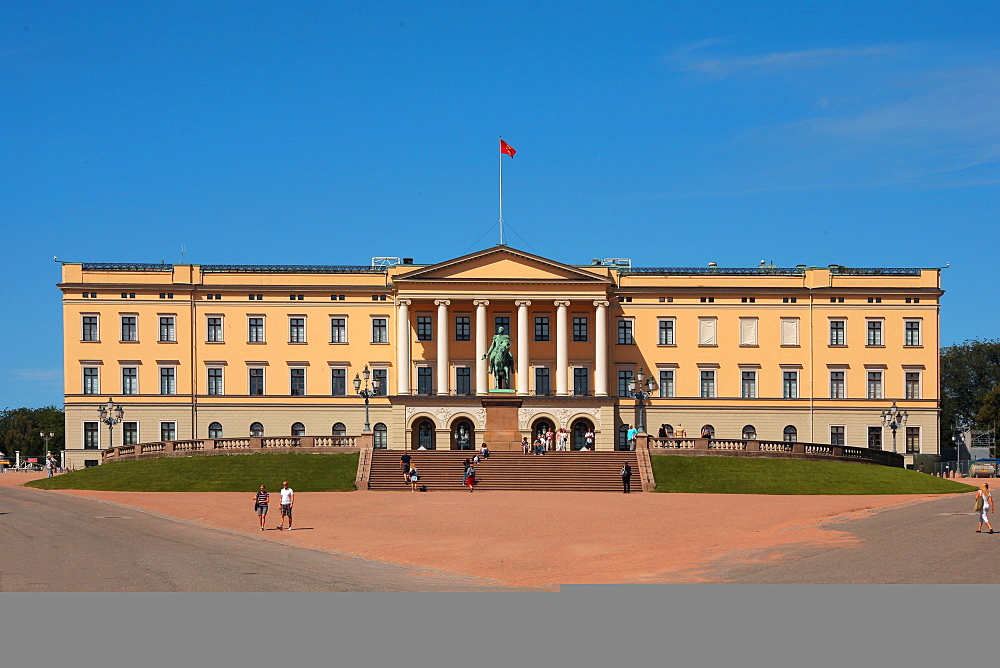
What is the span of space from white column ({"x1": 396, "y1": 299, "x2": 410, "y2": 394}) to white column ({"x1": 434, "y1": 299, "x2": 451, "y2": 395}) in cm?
223

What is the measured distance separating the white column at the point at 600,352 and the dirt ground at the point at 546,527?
26.7m

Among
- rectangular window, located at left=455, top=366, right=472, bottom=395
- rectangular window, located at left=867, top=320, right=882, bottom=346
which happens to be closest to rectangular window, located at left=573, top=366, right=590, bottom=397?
rectangular window, located at left=455, top=366, right=472, bottom=395

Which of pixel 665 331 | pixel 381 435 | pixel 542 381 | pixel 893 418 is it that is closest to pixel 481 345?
pixel 542 381

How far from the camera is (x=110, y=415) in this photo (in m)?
84.5

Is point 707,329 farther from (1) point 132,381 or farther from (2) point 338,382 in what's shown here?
(1) point 132,381

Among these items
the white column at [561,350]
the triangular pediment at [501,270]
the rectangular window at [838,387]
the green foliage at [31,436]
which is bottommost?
the green foliage at [31,436]

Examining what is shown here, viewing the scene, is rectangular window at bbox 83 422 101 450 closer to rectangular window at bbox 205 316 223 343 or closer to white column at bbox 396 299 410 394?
rectangular window at bbox 205 316 223 343

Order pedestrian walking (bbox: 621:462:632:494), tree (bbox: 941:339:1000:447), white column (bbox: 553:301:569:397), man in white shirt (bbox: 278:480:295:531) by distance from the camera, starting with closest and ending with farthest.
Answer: man in white shirt (bbox: 278:480:295:531) < pedestrian walking (bbox: 621:462:632:494) < white column (bbox: 553:301:569:397) < tree (bbox: 941:339:1000:447)

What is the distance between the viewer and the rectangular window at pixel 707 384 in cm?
8907

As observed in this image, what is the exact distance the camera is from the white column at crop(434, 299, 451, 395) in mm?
84375

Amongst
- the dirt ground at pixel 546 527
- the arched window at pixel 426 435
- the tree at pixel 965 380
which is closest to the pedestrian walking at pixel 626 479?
the dirt ground at pixel 546 527

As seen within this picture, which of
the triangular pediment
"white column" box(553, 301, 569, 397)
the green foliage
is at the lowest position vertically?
the green foliage

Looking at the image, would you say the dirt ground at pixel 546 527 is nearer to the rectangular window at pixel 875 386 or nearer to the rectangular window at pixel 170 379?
the rectangular window at pixel 170 379

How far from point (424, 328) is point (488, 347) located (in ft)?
15.8
